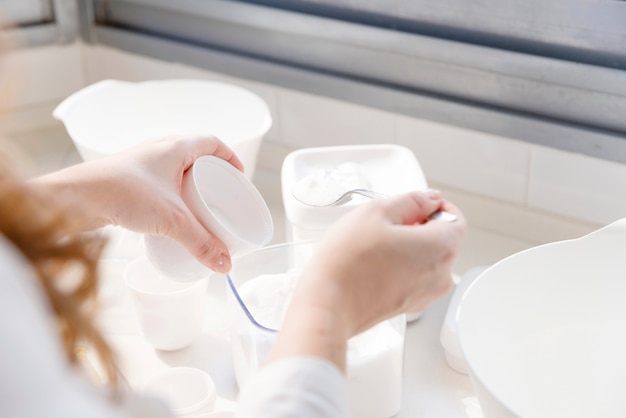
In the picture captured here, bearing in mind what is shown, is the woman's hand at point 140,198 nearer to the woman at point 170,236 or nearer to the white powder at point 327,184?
the woman at point 170,236

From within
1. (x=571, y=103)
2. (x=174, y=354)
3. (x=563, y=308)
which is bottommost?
(x=174, y=354)

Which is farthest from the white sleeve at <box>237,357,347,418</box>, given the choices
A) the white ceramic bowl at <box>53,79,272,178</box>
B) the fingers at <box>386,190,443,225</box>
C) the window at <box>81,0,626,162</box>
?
the white ceramic bowl at <box>53,79,272,178</box>

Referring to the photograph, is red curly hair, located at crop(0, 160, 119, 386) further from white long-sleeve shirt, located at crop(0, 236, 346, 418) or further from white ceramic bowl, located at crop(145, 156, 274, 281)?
white ceramic bowl, located at crop(145, 156, 274, 281)

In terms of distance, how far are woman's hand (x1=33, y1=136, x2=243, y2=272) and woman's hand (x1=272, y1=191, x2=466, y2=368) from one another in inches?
8.7

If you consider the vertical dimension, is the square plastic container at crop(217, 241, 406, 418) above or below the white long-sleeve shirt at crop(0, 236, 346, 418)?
below

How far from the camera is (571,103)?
A: 3.48 ft

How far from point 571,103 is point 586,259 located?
29 centimetres

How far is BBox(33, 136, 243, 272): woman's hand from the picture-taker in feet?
2.68

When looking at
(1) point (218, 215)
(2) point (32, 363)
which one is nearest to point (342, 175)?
(1) point (218, 215)

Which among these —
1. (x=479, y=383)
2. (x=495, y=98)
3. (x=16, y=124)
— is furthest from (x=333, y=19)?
(x=479, y=383)

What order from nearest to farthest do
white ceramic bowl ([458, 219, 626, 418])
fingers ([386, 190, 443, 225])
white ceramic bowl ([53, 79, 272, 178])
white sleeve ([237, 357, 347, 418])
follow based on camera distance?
white sleeve ([237, 357, 347, 418])
fingers ([386, 190, 443, 225])
white ceramic bowl ([458, 219, 626, 418])
white ceramic bowl ([53, 79, 272, 178])

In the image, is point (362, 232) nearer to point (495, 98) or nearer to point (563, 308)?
point (563, 308)

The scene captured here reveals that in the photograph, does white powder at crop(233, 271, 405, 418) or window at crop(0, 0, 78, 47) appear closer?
white powder at crop(233, 271, 405, 418)

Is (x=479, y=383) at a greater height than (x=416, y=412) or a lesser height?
greater
